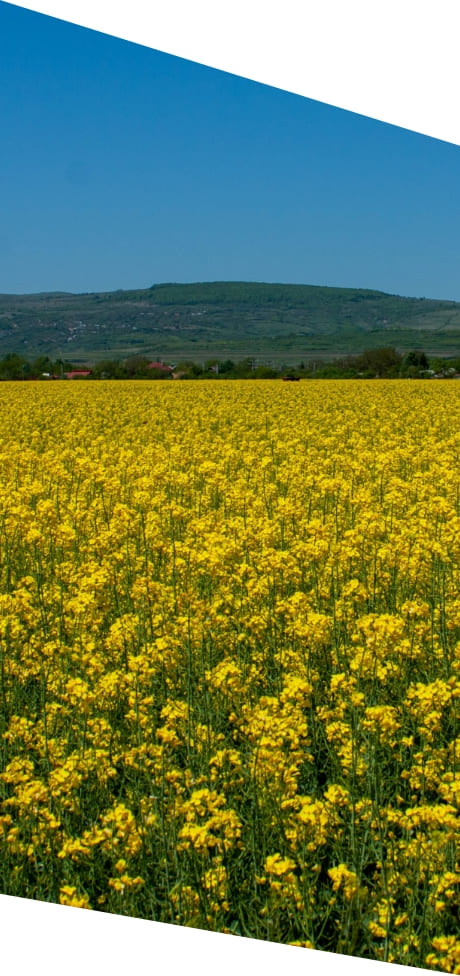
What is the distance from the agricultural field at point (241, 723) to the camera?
2.78m

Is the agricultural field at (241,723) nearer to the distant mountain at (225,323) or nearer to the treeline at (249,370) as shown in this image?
the treeline at (249,370)

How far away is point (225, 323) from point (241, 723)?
120378mm

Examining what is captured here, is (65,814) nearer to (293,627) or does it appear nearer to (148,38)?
(293,627)

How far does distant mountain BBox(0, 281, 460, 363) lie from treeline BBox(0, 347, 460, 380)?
2003 millimetres

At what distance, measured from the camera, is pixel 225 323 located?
122 metres

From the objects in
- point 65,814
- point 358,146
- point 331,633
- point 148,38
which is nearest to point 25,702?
point 65,814

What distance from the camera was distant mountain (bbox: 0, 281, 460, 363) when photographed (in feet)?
216

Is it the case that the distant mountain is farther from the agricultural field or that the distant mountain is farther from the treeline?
the agricultural field

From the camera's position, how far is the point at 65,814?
10.4 feet

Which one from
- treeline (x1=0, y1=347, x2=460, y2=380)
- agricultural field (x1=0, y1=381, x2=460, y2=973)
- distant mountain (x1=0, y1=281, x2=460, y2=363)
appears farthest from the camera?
distant mountain (x1=0, y1=281, x2=460, y2=363)

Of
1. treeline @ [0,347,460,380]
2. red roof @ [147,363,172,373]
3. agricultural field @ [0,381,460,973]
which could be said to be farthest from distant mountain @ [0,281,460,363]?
agricultural field @ [0,381,460,973]

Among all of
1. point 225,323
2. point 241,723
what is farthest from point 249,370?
point 225,323

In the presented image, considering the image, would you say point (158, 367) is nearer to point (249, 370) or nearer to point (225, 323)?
point (249, 370)

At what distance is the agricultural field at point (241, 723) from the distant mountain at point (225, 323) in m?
41.0
